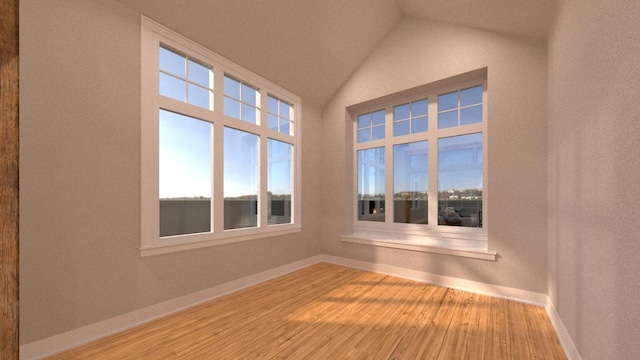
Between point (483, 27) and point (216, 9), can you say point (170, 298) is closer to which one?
point (216, 9)

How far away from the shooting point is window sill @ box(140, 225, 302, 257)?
2.34 meters

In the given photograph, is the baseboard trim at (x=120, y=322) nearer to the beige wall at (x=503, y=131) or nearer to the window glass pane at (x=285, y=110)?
the beige wall at (x=503, y=131)

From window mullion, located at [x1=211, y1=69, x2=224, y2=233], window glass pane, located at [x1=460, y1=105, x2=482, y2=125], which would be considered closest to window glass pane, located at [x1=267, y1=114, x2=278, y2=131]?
window mullion, located at [x1=211, y1=69, x2=224, y2=233]

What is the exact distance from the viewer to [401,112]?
155 inches

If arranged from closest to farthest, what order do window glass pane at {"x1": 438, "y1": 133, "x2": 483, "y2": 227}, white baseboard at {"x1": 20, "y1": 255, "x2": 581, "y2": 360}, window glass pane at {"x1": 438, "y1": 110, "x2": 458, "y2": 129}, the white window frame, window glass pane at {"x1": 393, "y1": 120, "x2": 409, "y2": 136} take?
white baseboard at {"x1": 20, "y1": 255, "x2": 581, "y2": 360} → the white window frame → window glass pane at {"x1": 438, "y1": 133, "x2": 483, "y2": 227} → window glass pane at {"x1": 438, "y1": 110, "x2": 458, "y2": 129} → window glass pane at {"x1": 393, "y1": 120, "x2": 409, "y2": 136}

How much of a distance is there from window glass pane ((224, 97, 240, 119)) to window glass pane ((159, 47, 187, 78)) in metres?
0.54

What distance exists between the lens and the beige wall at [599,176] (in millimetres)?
1039

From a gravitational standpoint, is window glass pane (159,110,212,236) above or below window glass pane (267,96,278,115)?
below

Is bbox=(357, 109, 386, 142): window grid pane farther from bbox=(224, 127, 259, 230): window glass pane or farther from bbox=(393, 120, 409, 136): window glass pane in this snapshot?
bbox=(224, 127, 259, 230): window glass pane

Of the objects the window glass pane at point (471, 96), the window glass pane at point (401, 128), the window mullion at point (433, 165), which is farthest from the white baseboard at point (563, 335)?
the window glass pane at point (401, 128)

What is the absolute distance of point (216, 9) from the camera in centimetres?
253

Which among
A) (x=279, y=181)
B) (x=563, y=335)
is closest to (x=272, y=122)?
(x=279, y=181)

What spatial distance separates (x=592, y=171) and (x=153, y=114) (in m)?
3.23

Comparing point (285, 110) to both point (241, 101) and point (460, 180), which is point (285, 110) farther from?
point (460, 180)
